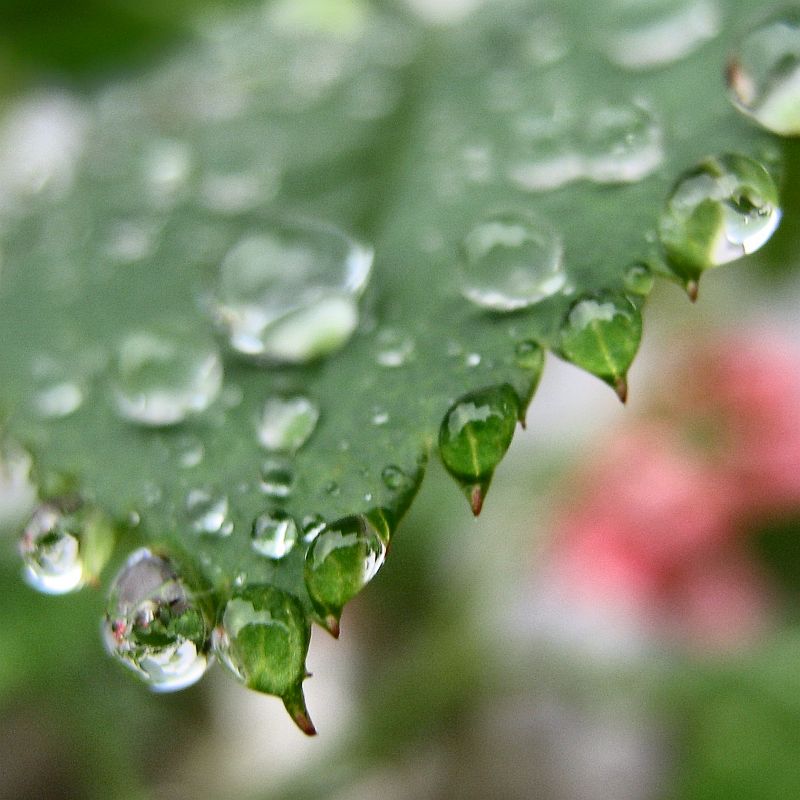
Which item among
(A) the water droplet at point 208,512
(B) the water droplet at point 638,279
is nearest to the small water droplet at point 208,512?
(A) the water droplet at point 208,512

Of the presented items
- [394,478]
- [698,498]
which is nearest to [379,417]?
[394,478]

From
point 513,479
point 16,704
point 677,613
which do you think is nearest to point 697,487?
point 677,613

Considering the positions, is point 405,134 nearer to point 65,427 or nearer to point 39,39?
point 65,427

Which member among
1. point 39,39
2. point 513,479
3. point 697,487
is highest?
point 39,39

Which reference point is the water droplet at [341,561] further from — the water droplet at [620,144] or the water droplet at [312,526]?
the water droplet at [620,144]

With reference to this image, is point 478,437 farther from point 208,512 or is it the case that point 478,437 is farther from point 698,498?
point 698,498

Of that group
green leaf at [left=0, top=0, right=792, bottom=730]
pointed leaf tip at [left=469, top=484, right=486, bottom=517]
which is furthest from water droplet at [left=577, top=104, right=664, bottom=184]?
pointed leaf tip at [left=469, top=484, right=486, bottom=517]
